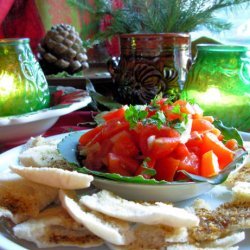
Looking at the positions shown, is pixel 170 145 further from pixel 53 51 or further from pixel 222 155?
pixel 53 51

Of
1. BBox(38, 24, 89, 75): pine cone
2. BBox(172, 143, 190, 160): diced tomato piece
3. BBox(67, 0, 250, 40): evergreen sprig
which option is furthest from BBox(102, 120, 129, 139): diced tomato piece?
BBox(38, 24, 89, 75): pine cone

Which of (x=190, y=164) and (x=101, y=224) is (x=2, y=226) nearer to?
(x=101, y=224)

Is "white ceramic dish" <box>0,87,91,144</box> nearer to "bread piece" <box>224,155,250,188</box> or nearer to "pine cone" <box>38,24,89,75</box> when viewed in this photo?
"bread piece" <box>224,155,250,188</box>

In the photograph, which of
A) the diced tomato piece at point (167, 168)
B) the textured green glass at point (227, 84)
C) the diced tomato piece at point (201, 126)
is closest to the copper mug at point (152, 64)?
the textured green glass at point (227, 84)

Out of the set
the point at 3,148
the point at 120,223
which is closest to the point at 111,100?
the point at 3,148

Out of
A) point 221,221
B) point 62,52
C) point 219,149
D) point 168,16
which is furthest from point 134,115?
point 62,52
